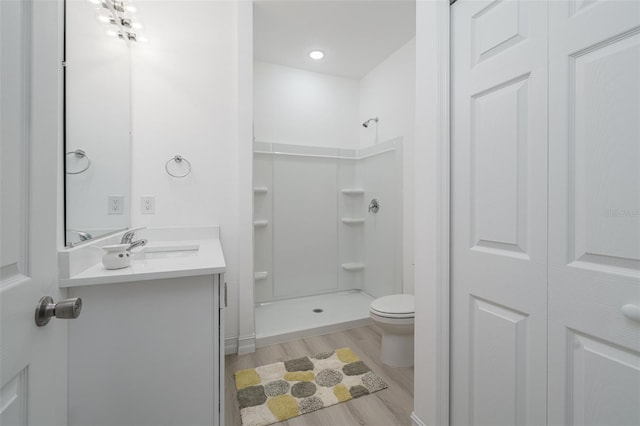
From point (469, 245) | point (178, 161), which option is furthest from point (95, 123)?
point (469, 245)

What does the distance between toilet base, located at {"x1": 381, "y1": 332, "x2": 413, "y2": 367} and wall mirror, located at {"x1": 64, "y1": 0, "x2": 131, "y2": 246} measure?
6.10 feet

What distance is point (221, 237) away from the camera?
2184mm

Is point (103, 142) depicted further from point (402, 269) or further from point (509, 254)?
point (402, 269)

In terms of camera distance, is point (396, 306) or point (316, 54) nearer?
point (396, 306)

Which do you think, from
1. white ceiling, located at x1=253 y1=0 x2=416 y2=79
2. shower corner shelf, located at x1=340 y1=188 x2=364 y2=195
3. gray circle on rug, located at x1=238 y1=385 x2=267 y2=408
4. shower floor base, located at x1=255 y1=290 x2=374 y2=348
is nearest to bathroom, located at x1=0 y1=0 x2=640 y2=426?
gray circle on rug, located at x1=238 y1=385 x2=267 y2=408

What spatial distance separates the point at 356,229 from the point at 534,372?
8.39ft

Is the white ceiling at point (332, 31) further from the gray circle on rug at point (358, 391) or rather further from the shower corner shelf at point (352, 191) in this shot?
the gray circle on rug at point (358, 391)

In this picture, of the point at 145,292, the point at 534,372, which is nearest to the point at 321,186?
the point at 145,292

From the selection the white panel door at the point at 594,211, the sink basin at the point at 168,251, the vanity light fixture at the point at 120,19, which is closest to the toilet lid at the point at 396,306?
the white panel door at the point at 594,211

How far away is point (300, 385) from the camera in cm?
174

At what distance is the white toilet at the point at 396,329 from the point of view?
1.89m

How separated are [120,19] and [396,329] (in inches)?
102

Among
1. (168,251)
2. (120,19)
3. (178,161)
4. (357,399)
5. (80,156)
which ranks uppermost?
(120,19)

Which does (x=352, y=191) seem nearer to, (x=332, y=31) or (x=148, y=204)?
(x=332, y=31)
